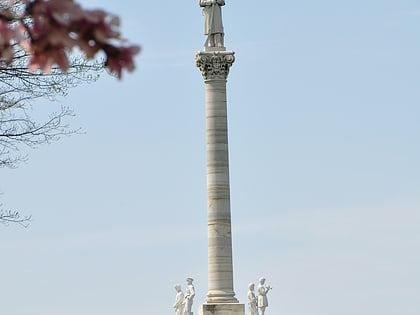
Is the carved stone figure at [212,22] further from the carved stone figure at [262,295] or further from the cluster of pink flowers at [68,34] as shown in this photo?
the cluster of pink flowers at [68,34]

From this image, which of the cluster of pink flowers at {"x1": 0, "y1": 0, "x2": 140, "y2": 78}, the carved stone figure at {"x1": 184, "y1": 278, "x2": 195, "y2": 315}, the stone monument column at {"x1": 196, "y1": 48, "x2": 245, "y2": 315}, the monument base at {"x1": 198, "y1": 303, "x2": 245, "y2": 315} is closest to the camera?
the cluster of pink flowers at {"x1": 0, "y1": 0, "x2": 140, "y2": 78}

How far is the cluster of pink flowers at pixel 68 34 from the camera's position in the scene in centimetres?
477

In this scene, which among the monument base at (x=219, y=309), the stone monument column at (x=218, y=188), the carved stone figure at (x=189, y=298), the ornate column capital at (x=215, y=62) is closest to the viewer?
the monument base at (x=219, y=309)

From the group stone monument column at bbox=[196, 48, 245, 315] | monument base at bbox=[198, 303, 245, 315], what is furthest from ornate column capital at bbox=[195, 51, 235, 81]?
monument base at bbox=[198, 303, 245, 315]

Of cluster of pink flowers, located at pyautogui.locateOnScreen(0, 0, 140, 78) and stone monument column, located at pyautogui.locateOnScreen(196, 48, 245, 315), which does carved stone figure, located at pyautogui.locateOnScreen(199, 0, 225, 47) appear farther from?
cluster of pink flowers, located at pyautogui.locateOnScreen(0, 0, 140, 78)

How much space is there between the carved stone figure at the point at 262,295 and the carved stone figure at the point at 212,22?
1107 centimetres

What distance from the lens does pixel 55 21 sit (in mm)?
4770

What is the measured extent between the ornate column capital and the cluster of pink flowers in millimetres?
40891

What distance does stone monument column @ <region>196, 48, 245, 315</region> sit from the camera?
4516cm

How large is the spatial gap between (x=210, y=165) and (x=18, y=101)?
20314mm

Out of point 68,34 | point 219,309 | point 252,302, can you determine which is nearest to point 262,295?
point 252,302

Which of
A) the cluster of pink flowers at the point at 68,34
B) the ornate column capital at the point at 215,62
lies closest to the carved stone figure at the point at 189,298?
the ornate column capital at the point at 215,62

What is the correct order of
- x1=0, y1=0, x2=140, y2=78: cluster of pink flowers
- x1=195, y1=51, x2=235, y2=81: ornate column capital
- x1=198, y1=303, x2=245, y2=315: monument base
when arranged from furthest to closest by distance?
1. x1=195, y1=51, x2=235, y2=81: ornate column capital
2. x1=198, y1=303, x2=245, y2=315: monument base
3. x1=0, y1=0, x2=140, y2=78: cluster of pink flowers

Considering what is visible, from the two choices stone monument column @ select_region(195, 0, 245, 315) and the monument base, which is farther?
stone monument column @ select_region(195, 0, 245, 315)
